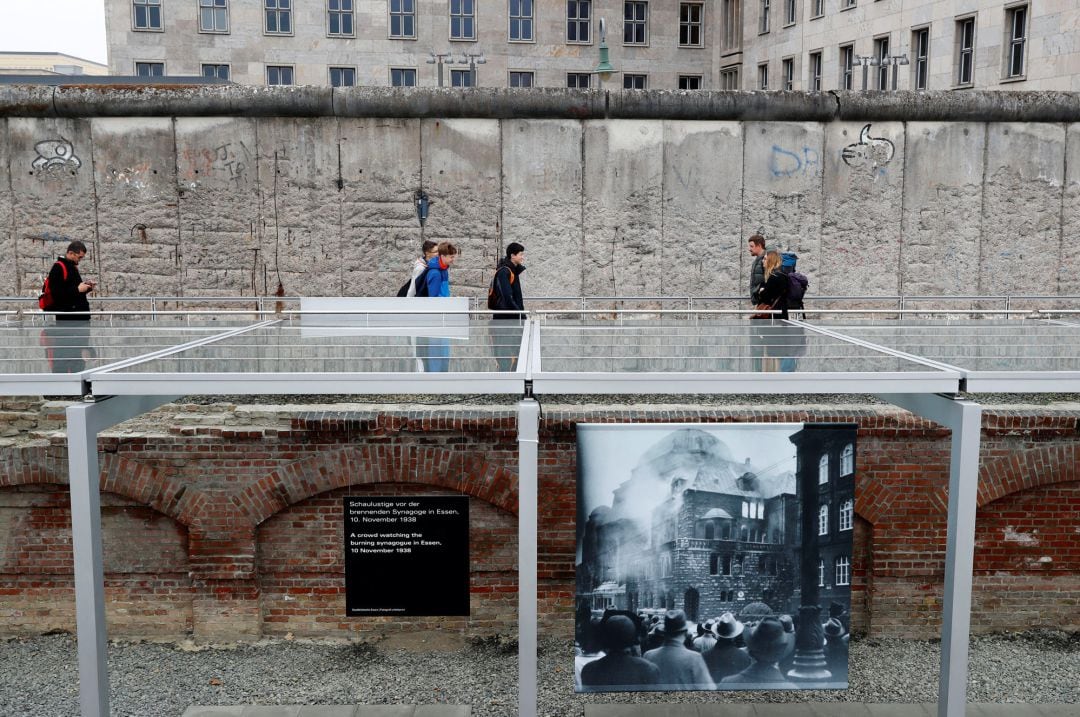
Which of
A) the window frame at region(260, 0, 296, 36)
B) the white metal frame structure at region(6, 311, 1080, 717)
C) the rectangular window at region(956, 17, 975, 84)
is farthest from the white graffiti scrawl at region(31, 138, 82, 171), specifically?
the window frame at region(260, 0, 296, 36)

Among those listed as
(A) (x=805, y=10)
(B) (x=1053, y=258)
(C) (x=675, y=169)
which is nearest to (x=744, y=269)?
(C) (x=675, y=169)

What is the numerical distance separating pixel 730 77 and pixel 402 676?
39.7m

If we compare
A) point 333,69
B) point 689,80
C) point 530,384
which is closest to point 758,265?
point 530,384

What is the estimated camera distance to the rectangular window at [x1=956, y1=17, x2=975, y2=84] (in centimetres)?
2988

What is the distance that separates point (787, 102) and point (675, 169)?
1675mm

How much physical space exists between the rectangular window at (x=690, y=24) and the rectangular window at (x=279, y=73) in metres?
17.3

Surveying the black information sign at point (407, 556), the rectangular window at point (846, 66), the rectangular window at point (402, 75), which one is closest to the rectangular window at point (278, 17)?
the rectangular window at point (402, 75)

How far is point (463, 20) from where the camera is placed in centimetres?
4156

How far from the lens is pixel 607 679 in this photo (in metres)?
6.63

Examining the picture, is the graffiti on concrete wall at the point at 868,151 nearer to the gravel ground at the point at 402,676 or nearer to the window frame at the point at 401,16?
the gravel ground at the point at 402,676

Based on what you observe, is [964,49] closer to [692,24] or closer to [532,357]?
[692,24]

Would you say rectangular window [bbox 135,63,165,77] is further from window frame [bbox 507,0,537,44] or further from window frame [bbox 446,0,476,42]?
window frame [bbox 507,0,537,44]

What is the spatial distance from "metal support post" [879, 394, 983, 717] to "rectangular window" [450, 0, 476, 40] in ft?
127

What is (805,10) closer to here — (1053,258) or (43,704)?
(1053,258)
